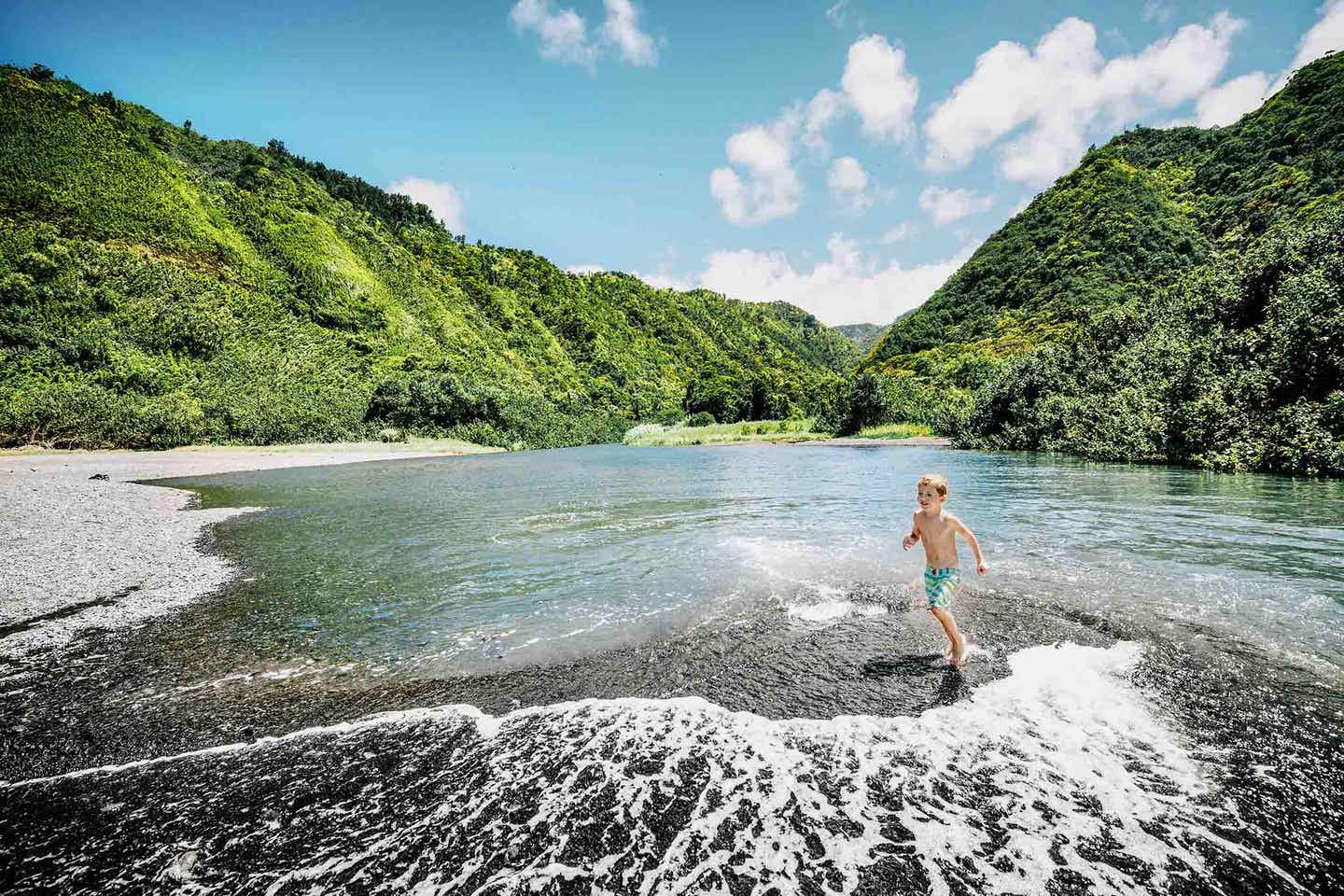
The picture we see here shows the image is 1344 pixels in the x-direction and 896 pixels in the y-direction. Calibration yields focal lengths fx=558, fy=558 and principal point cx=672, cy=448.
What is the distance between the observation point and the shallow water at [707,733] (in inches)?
140

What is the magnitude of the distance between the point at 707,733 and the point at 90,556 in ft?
45.6

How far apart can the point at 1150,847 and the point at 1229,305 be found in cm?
3850

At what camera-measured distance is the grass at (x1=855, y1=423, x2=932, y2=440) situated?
72.4m

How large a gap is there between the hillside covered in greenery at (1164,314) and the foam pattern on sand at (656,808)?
1068 inches

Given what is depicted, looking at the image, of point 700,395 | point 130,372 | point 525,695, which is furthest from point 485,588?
point 700,395

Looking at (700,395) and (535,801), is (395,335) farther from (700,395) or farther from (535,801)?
(535,801)

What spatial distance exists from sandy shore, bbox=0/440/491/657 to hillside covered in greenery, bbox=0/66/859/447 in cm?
3058

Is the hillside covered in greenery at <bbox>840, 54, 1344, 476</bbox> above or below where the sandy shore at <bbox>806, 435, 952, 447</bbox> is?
above

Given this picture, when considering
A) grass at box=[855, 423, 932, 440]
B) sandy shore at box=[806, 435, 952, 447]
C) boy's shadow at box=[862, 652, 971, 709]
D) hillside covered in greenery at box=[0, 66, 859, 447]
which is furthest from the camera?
grass at box=[855, 423, 932, 440]

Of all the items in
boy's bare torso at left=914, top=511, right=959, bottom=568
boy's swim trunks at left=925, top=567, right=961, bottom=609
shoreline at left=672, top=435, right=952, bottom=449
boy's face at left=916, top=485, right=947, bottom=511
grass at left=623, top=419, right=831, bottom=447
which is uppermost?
boy's face at left=916, top=485, right=947, bottom=511

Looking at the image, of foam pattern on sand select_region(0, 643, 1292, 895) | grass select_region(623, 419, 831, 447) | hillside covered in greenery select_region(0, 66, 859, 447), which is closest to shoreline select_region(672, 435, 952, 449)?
grass select_region(623, 419, 831, 447)

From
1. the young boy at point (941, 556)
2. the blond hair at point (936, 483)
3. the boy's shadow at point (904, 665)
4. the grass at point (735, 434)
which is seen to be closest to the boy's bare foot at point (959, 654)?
the young boy at point (941, 556)

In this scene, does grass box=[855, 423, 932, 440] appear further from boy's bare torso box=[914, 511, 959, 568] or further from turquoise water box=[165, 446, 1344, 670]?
boy's bare torso box=[914, 511, 959, 568]

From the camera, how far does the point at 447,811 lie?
13.3 ft
